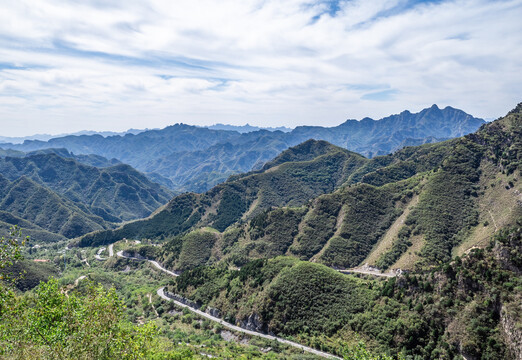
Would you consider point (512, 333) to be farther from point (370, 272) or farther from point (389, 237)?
point (389, 237)

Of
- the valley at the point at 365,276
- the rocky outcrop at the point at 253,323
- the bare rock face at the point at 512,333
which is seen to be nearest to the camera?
the bare rock face at the point at 512,333

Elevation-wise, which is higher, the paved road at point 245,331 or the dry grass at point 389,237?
the dry grass at point 389,237

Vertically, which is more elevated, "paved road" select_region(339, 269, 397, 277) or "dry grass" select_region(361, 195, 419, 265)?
"dry grass" select_region(361, 195, 419, 265)

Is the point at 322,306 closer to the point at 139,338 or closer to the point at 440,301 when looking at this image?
the point at 440,301

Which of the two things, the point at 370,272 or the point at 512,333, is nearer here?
the point at 512,333

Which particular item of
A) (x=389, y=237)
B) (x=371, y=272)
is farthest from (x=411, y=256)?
(x=389, y=237)

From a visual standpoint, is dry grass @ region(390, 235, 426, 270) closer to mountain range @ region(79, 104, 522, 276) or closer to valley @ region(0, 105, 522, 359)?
mountain range @ region(79, 104, 522, 276)

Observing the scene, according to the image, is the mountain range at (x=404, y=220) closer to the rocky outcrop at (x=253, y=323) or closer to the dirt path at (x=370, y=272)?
the dirt path at (x=370, y=272)

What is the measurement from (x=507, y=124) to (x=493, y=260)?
520 feet

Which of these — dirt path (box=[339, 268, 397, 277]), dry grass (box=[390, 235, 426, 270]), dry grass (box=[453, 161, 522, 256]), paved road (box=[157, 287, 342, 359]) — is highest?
dry grass (box=[453, 161, 522, 256])

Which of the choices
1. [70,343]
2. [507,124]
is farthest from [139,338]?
[507,124]

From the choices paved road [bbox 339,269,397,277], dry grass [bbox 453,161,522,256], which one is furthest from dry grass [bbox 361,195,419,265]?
dry grass [bbox 453,161,522,256]

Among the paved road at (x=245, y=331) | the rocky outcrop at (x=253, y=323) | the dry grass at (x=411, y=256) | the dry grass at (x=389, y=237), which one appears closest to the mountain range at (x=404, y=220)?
the dry grass at (x=411, y=256)

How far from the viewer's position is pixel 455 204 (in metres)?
159
